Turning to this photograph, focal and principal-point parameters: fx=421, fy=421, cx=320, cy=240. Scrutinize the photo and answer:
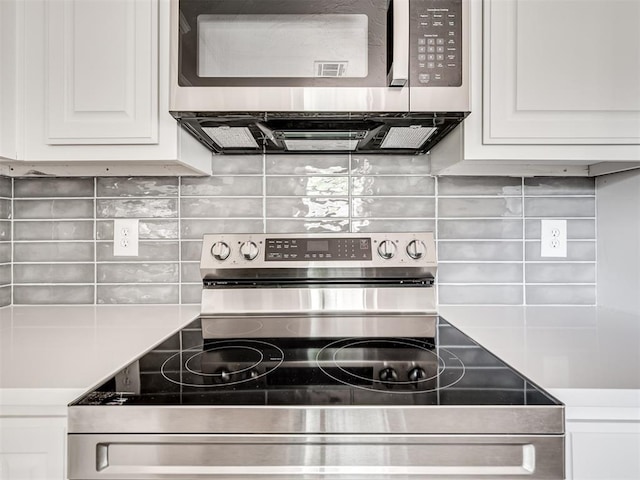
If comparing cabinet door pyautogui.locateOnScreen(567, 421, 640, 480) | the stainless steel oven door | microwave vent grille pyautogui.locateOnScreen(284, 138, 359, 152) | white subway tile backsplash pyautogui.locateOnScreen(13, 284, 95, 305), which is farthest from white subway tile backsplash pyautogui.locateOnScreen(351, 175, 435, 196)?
white subway tile backsplash pyautogui.locateOnScreen(13, 284, 95, 305)

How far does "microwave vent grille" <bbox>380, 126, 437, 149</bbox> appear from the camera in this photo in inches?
43.7

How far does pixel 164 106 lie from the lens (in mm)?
1027

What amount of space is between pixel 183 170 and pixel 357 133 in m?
0.54

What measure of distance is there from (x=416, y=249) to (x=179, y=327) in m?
0.70

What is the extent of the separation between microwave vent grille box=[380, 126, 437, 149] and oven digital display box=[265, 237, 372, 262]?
0.97ft

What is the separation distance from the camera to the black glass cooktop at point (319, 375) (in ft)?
2.20

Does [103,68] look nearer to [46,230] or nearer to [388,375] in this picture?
[46,230]

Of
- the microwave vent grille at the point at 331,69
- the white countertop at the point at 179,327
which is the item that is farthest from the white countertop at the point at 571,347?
the microwave vent grille at the point at 331,69

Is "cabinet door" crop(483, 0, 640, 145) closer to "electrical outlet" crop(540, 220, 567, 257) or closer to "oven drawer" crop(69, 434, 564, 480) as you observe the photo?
"electrical outlet" crop(540, 220, 567, 257)

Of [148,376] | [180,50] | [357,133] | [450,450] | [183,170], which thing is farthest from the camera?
[183,170]

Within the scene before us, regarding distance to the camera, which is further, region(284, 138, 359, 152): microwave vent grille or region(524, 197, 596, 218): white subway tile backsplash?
region(524, 197, 596, 218): white subway tile backsplash

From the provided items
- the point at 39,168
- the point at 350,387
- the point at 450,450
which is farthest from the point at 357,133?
the point at 39,168

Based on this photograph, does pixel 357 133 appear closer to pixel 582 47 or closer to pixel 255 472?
pixel 582 47

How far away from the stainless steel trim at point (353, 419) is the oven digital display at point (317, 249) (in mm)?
623
